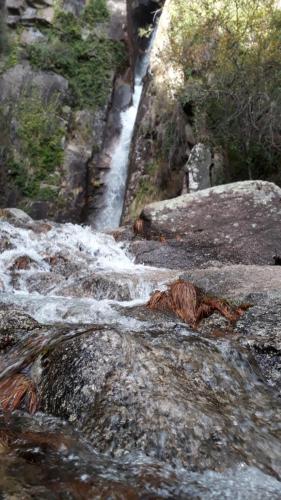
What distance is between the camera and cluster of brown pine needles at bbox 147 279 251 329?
5.12m

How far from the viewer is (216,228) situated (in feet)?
30.6

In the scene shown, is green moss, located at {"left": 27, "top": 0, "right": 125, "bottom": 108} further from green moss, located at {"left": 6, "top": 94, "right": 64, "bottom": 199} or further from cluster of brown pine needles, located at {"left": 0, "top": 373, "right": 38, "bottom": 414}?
cluster of brown pine needles, located at {"left": 0, "top": 373, "right": 38, "bottom": 414}

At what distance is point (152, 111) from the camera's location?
15484mm

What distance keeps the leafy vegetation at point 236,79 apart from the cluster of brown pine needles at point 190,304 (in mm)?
6813

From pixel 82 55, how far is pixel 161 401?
17.7 meters

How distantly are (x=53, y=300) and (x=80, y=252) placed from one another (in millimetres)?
3033

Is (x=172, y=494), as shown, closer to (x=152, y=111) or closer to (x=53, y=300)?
(x=53, y=300)

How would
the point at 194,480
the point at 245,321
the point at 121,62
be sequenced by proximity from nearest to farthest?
the point at 194,480
the point at 245,321
the point at 121,62

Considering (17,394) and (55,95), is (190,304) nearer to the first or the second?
(17,394)

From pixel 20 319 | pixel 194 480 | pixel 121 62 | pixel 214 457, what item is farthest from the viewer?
pixel 121 62

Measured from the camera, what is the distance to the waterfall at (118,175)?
627 inches

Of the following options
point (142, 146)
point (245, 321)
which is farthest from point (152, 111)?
point (245, 321)

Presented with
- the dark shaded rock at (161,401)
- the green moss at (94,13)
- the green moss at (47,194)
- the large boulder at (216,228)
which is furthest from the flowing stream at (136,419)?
the green moss at (94,13)

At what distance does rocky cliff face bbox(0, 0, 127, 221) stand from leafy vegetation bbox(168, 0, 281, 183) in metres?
5.05
